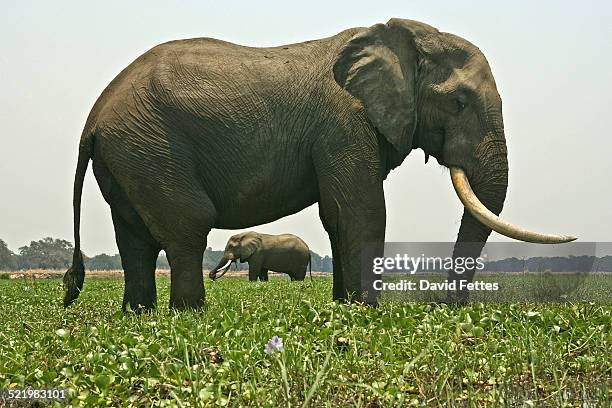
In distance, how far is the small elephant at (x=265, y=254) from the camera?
3247cm

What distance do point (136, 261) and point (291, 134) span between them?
2597 mm

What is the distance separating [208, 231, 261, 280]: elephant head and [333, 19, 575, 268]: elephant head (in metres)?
23.5

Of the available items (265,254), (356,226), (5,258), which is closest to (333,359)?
(356,226)

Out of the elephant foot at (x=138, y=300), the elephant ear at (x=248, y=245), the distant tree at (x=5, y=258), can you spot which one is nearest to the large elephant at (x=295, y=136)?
the elephant foot at (x=138, y=300)

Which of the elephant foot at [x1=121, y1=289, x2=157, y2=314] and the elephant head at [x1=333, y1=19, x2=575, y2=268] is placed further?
the elephant foot at [x1=121, y1=289, x2=157, y2=314]

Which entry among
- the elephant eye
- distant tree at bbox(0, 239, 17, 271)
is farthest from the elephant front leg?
distant tree at bbox(0, 239, 17, 271)

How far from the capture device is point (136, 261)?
9.86 m

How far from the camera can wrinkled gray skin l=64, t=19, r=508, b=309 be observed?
874cm

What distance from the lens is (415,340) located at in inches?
219

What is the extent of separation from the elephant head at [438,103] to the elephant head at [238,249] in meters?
23.5

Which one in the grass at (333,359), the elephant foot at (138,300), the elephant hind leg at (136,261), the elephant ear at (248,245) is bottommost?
the grass at (333,359)

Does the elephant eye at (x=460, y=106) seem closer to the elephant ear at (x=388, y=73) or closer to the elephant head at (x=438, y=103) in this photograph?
the elephant head at (x=438, y=103)

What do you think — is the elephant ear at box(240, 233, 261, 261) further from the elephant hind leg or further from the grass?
the grass

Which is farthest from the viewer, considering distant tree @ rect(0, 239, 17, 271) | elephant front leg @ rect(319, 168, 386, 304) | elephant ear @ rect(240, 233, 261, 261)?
distant tree @ rect(0, 239, 17, 271)
